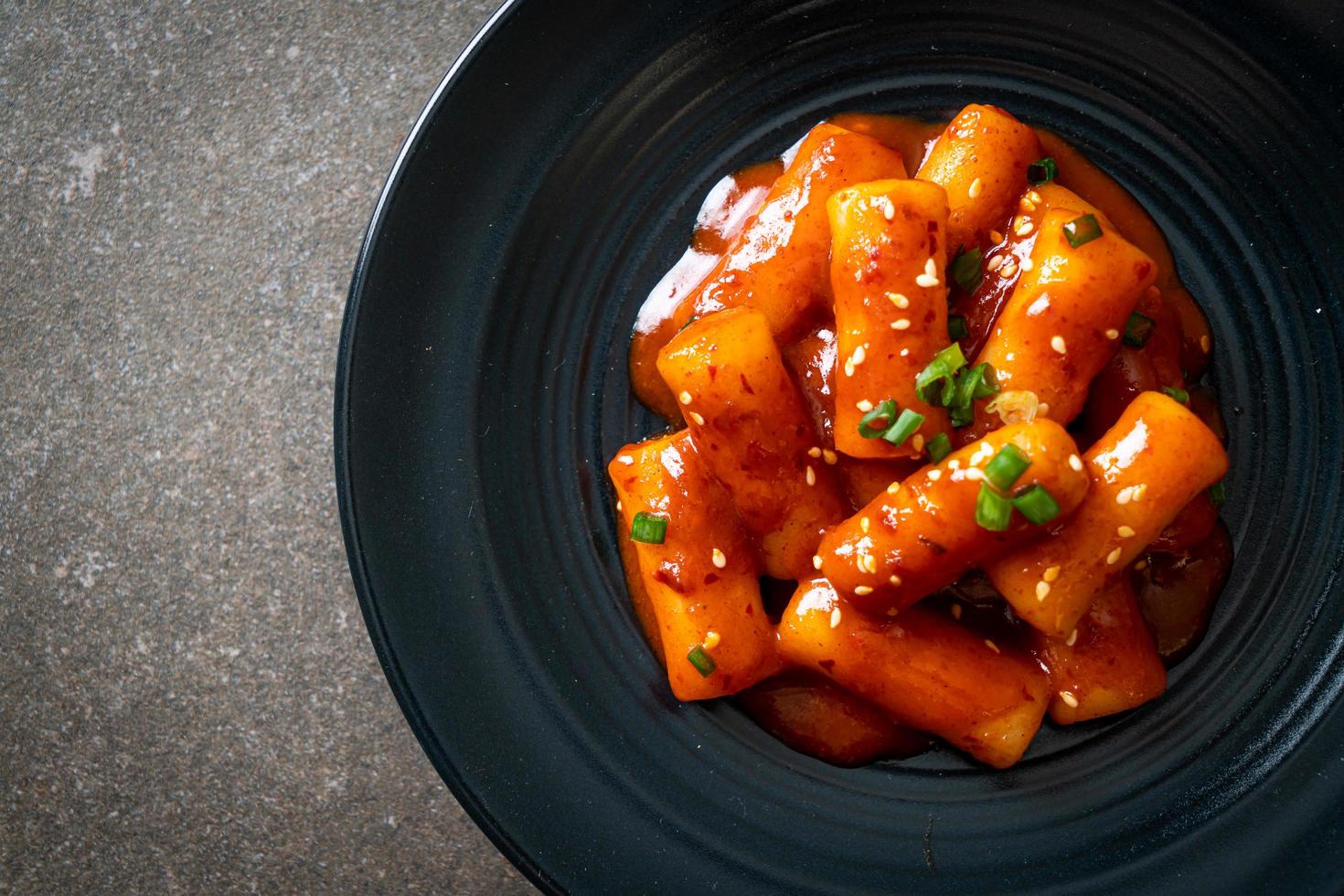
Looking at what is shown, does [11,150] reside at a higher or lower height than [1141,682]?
lower

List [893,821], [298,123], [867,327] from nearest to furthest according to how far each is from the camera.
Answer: [867,327] → [893,821] → [298,123]

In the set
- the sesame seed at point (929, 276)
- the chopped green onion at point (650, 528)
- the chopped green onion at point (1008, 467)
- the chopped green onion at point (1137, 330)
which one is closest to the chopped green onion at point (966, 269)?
the sesame seed at point (929, 276)

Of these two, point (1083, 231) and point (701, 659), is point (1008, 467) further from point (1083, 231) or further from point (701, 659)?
point (701, 659)

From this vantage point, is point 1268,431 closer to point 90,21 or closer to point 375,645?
point 375,645

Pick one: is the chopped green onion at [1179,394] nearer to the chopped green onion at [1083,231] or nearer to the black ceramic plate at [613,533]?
the black ceramic plate at [613,533]

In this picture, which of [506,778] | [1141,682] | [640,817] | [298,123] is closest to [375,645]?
[506,778]

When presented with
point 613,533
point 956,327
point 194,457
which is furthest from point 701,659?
point 194,457

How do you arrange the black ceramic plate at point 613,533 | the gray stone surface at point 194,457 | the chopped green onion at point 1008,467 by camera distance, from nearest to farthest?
1. the chopped green onion at point 1008,467
2. the black ceramic plate at point 613,533
3. the gray stone surface at point 194,457

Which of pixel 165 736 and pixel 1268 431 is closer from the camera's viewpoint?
pixel 1268 431
